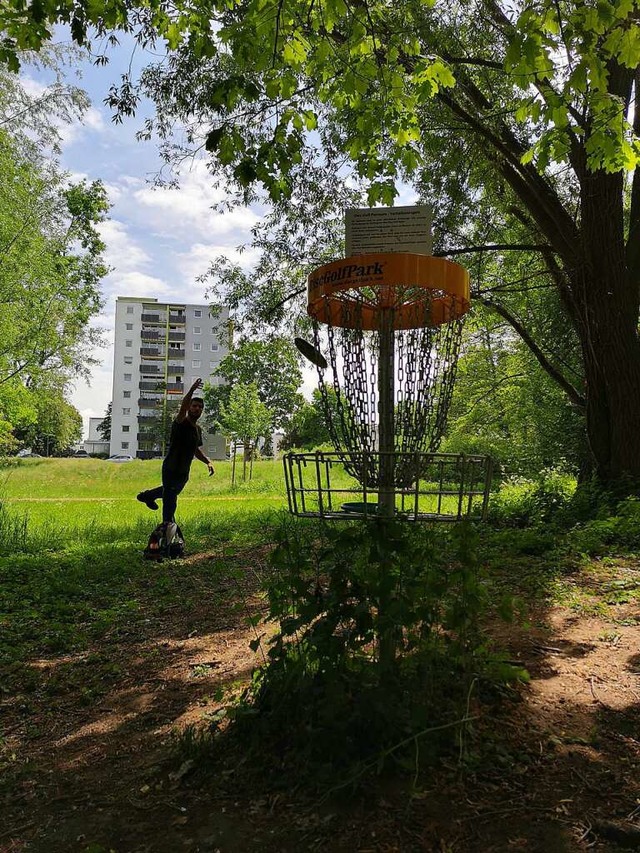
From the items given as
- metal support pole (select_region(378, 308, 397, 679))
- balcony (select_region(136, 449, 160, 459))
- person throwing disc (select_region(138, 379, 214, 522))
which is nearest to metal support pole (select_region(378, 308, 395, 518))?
metal support pole (select_region(378, 308, 397, 679))

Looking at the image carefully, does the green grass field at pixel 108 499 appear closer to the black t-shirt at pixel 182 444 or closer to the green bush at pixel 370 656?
the black t-shirt at pixel 182 444

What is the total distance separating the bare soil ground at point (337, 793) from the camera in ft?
6.36

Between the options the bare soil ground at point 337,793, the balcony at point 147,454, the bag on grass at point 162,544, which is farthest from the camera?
the balcony at point 147,454

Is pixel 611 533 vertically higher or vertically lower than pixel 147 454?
higher

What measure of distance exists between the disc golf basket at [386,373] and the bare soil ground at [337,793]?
98 centimetres

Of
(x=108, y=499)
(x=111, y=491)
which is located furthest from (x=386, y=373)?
(x=111, y=491)

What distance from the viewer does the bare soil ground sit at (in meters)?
1.94

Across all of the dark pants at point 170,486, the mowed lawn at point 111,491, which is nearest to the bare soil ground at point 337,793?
the dark pants at point 170,486

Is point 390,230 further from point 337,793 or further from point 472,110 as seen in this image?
point 472,110

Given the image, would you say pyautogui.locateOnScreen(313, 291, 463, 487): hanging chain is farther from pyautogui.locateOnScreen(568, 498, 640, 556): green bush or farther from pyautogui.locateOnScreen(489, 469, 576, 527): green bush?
pyautogui.locateOnScreen(489, 469, 576, 527): green bush

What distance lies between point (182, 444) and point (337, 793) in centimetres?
547

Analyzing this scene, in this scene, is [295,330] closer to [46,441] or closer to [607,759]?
[607,759]

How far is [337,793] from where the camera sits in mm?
2088

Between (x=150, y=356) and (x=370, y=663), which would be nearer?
(x=370, y=663)
